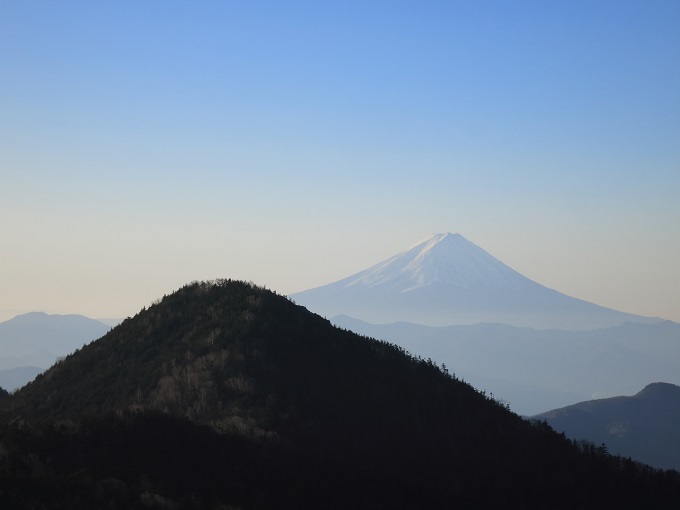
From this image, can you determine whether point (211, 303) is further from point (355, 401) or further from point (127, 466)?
point (127, 466)

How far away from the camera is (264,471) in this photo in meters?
31.8

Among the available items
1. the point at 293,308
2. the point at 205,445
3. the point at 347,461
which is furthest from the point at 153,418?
the point at 293,308

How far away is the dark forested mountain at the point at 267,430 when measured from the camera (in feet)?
92.6

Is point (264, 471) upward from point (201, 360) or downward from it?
downward

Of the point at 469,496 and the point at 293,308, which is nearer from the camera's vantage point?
the point at 469,496

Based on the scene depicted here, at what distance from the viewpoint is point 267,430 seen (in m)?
37.7

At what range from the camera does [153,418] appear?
111 ft

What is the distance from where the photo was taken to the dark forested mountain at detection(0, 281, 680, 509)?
2822cm

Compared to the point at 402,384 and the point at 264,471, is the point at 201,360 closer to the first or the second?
the point at 402,384

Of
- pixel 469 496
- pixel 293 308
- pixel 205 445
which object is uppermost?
pixel 293 308

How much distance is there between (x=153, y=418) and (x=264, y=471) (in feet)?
17.3

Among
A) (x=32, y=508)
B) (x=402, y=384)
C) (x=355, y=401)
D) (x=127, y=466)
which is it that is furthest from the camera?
(x=402, y=384)

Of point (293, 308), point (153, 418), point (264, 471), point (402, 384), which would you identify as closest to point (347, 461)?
point (264, 471)

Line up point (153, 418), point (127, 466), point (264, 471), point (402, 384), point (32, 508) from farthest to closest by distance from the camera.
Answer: point (402, 384)
point (153, 418)
point (264, 471)
point (127, 466)
point (32, 508)
